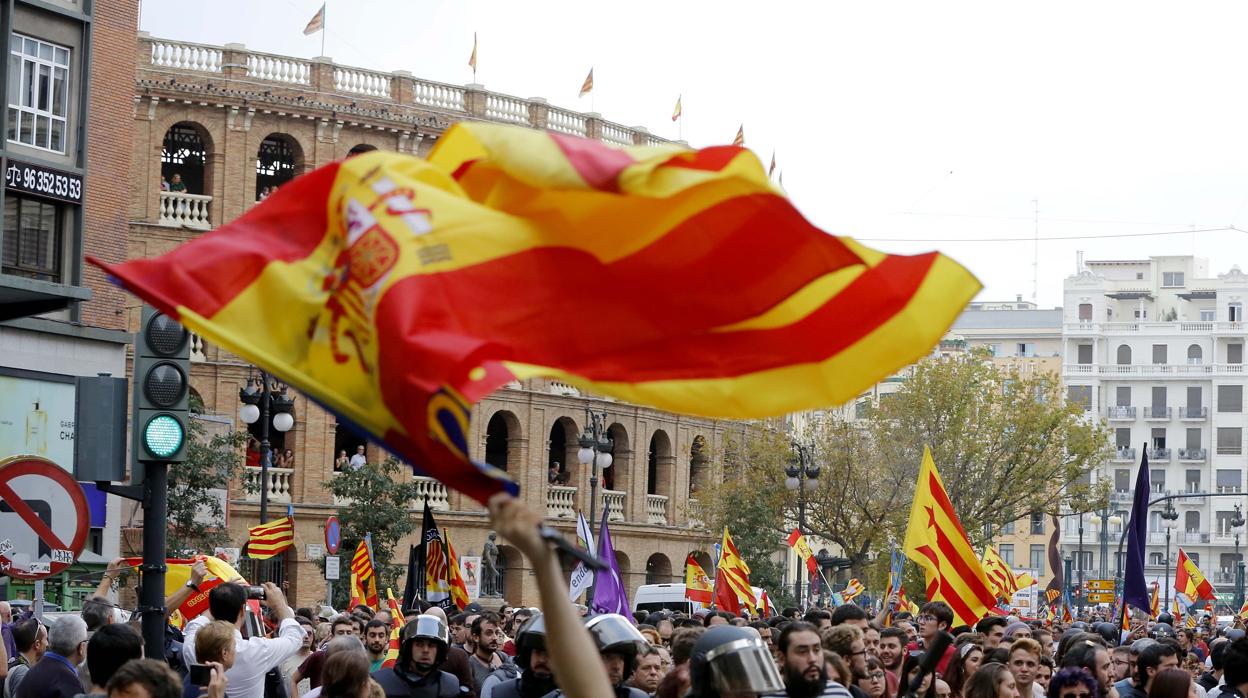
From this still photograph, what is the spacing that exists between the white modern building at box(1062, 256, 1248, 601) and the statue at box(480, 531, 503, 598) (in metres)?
61.7

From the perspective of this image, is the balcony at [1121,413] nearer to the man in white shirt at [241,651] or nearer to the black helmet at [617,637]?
the man in white shirt at [241,651]

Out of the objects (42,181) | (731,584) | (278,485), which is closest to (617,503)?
(278,485)

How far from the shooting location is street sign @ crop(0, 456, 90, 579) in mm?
9773

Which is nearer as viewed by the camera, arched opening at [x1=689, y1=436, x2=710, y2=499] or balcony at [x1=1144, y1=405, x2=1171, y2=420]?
arched opening at [x1=689, y1=436, x2=710, y2=499]

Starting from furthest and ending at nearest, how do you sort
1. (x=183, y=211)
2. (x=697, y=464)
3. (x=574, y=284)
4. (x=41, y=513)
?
(x=697, y=464) → (x=183, y=211) → (x=41, y=513) → (x=574, y=284)

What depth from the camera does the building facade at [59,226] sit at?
31.4m

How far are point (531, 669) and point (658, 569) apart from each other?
178 ft

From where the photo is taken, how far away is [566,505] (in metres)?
57.3

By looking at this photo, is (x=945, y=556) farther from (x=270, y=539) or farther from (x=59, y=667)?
(x=270, y=539)

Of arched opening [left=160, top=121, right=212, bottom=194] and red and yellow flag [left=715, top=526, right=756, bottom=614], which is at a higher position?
arched opening [left=160, top=121, right=212, bottom=194]

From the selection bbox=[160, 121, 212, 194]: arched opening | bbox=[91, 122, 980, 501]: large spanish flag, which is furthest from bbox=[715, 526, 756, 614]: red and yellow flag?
bbox=[160, 121, 212, 194]: arched opening

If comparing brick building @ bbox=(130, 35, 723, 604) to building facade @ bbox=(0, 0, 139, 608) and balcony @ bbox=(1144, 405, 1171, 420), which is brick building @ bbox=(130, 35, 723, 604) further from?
balcony @ bbox=(1144, 405, 1171, 420)

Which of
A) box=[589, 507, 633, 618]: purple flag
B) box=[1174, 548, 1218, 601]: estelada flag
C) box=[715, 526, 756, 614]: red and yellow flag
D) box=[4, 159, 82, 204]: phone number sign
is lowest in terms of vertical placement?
box=[1174, 548, 1218, 601]: estelada flag

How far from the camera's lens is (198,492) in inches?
1615
